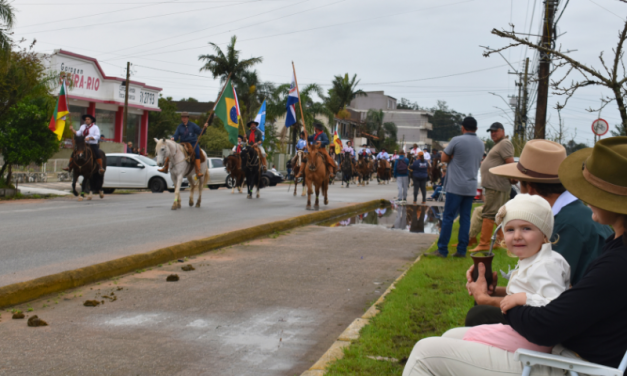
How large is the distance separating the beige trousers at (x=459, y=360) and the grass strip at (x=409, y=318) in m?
1.30

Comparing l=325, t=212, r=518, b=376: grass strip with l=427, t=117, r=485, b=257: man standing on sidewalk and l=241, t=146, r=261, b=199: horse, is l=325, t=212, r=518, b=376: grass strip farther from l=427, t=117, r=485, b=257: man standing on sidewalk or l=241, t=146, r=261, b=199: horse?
l=241, t=146, r=261, b=199: horse

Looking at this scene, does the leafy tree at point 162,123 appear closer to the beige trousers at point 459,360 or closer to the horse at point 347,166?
the horse at point 347,166

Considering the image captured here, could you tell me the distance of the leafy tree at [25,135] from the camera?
19453mm

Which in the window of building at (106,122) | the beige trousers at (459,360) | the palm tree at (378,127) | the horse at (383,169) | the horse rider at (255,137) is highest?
the palm tree at (378,127)

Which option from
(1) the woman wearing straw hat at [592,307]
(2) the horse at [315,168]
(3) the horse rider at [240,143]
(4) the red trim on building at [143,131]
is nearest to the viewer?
(1) the woman wearing straw hat at [592,307]

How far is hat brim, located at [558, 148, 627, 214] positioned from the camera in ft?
8.76

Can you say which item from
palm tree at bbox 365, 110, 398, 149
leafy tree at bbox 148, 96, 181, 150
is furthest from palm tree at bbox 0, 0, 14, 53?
palm tree at bbox 365, 110, 398, 149

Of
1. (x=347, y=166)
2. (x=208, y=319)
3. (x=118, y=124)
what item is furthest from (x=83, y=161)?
(x=118, y=124)

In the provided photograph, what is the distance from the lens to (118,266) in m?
7.96

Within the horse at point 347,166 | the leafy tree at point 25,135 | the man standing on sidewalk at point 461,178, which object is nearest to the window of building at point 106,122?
the horse at point 347,166

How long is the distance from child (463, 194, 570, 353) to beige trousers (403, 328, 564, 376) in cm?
8

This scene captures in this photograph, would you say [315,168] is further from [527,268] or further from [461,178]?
[527,268]

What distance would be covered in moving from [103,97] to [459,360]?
4368 cm

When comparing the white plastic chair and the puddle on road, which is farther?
the puddle on road
